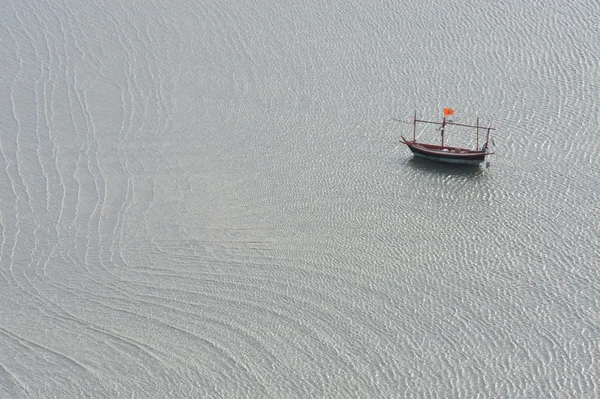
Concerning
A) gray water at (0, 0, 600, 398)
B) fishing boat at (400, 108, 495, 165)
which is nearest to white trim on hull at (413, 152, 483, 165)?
fishing boat at (400, 108, 495, 165)

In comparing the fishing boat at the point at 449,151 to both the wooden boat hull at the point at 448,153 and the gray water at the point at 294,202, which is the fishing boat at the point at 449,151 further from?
the gray water at the point at 294,202

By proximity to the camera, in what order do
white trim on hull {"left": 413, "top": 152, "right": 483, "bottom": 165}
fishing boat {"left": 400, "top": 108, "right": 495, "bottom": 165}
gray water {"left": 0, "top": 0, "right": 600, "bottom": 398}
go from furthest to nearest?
white trim on hull {"left": 413, "top": 152, "right": 483, "bottom": 165}, fishing boat {"left": 400, "top": 108, "right": 495, "bottom": 165}, gray water {"left": 0, "top": 0, "right": 600, "bottom": 398}

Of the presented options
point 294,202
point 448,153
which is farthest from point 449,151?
point 294,202

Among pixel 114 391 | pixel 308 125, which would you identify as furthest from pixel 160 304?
pixel 308 125

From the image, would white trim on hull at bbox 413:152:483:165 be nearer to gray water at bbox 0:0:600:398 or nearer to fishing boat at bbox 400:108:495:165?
fishing boat at bbox 400:108:495:165

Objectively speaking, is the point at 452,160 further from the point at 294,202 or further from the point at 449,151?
the point at 294,202

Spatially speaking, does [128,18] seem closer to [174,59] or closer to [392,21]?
[174,59]

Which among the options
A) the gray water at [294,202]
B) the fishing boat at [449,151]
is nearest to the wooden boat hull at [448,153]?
the fishing boat at [449,151]
